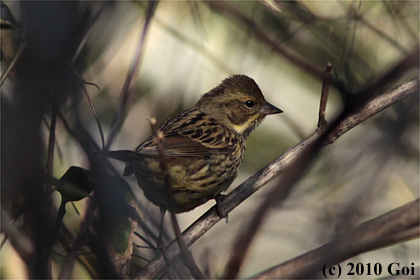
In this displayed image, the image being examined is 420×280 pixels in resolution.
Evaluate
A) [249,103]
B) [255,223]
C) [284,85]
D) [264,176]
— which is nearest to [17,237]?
[255,223]

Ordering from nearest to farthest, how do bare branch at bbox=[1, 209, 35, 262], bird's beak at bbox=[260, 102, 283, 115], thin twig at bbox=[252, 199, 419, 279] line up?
thin twig at bbox=[252, 199, 419, 279]
bare branch at bbox=[1, 209, 35, 262]
bird's beak at bbox=[260, 102, 283, 115]

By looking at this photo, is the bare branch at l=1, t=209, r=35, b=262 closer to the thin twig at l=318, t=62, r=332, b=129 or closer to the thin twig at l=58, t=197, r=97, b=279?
the thin twig at l=58, t=197, r=97, b=279

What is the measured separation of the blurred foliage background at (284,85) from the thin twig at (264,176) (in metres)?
0.30

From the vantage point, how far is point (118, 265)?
1.90m

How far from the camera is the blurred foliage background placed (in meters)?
2.94

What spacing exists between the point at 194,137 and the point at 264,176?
1032 mm

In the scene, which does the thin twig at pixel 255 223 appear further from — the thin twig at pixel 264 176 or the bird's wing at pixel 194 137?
the bird's wing at pixel 194 137

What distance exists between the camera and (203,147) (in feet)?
10.8

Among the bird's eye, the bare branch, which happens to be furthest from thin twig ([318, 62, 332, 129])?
the bird's eye

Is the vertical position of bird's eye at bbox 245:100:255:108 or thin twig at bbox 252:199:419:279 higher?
bird's eye at bbox 245:100:255:108

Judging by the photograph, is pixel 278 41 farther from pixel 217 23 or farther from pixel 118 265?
pixel 118 265

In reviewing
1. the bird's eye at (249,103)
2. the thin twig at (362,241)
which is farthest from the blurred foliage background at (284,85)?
the thin twig at (362,241)

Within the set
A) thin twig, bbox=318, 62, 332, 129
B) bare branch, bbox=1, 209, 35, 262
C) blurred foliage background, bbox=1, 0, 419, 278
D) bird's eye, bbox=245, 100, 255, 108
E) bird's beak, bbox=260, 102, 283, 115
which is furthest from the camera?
bird's eye, bbox=245, 100, 255, 108

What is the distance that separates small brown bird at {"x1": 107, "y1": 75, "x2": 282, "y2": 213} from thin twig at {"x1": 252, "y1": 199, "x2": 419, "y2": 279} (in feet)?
4.75
